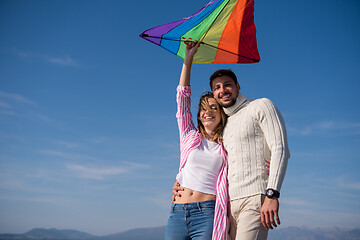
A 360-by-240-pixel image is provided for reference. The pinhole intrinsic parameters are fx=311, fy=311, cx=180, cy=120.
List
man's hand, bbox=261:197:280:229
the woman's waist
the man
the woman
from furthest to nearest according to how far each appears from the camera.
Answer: the woman's waist < the woman < the man < man's hand, bbox=261:197:280:229

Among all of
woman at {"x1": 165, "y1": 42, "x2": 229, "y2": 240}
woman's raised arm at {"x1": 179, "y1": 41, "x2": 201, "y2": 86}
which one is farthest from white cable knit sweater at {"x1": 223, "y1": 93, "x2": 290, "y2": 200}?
woman's raised arm at {"x1": 179, "y1": 41, "x2": 201, "y2": 86}

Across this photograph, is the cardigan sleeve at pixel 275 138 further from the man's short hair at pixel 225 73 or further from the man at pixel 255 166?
the man's short hair at pixel 225 73

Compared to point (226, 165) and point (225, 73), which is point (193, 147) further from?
point (225, 73)

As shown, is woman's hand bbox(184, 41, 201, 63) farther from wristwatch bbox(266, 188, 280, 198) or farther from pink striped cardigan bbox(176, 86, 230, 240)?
wristwatch bbox(266, 188, 280, 198)

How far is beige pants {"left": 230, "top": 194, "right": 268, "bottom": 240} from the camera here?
3.20m

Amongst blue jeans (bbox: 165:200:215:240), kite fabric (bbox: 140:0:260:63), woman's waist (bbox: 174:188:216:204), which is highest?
kite fabric (bbox: 140:0:260:63)

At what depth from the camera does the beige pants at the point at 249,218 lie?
10.5 ft

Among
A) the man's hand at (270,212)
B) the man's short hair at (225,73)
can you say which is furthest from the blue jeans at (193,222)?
the man's short hair at (225,73)

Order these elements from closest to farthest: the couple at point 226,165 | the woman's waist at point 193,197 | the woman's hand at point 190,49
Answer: the couple at point 226,165, the woman's waist at point 193,197, the woman's hand at point 190,49

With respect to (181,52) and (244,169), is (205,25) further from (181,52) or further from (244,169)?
(244,169)

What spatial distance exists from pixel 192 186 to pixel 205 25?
242 cm

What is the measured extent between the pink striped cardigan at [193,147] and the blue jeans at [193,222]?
0.40 ft

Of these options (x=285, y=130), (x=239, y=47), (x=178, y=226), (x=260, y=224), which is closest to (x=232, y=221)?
(x=260, y=224)

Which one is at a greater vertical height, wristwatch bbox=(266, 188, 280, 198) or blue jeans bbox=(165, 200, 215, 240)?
wristwatch bbox=(266, 188, 280, 198)
